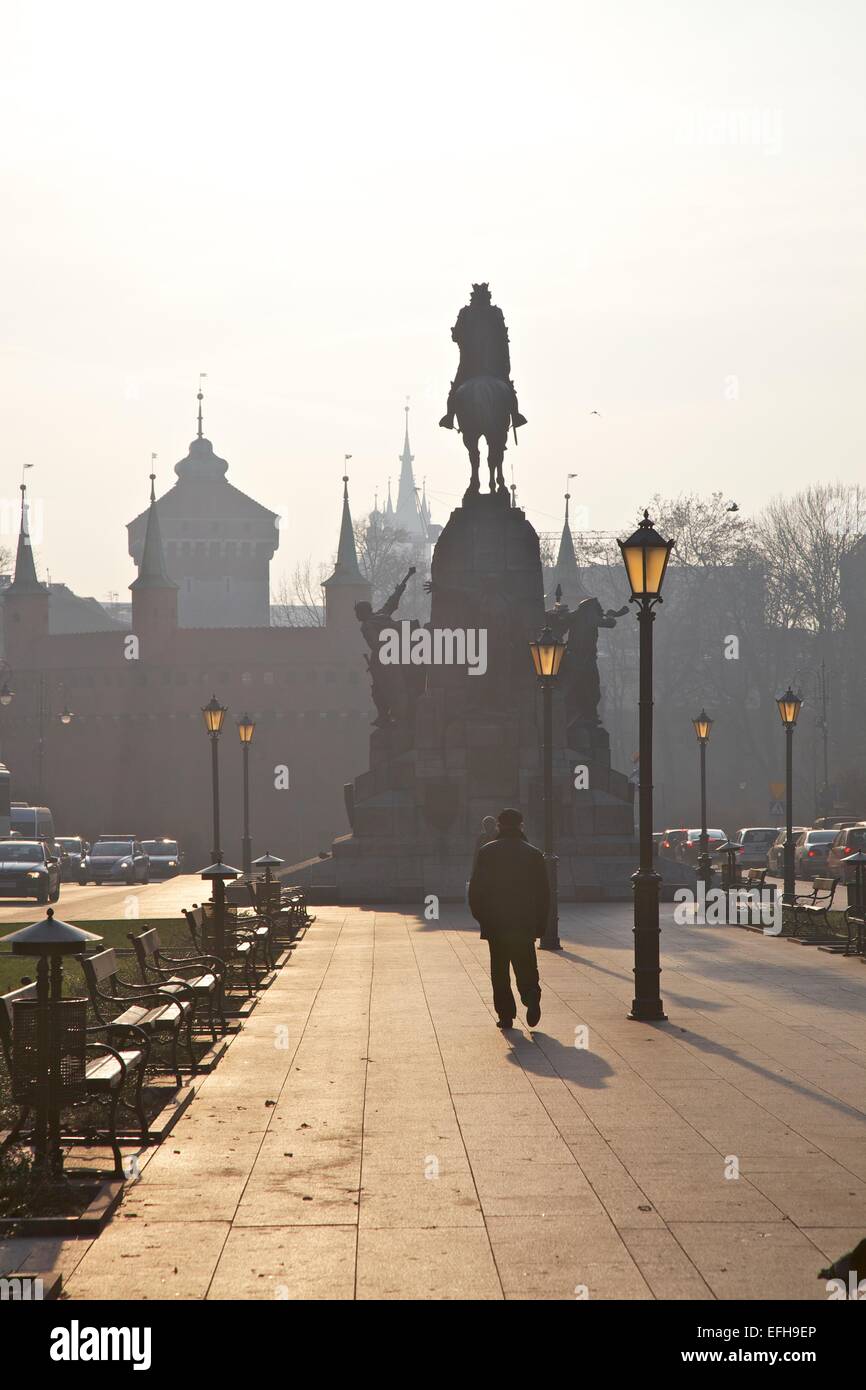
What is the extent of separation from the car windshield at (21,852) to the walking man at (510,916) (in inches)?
1111

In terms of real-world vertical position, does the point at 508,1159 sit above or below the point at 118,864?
above

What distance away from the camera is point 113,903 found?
3638cm

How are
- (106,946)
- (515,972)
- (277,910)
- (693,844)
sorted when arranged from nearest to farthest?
(515,972) < (106,946) < (277,910) < (693,844)

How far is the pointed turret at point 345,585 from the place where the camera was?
85812mm

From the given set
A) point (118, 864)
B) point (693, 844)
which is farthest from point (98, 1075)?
point (693, 844)

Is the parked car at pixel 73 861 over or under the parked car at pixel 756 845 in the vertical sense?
under

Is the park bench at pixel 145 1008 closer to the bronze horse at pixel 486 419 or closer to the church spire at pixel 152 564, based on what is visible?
the bronze horse at pixel 486 419

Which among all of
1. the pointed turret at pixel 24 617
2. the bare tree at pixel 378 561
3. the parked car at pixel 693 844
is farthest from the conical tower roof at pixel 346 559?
the parked car at pixel 693 844

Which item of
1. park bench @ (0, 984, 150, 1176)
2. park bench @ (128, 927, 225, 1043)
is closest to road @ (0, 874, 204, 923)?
park bench @ (128, 927, 225, 1043)

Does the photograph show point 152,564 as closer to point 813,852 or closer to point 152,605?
point 152,605

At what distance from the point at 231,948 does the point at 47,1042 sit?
10.2 m

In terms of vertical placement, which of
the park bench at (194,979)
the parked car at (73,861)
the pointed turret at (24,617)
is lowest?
the parked car at (73,861)

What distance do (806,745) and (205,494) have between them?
53.4 metres

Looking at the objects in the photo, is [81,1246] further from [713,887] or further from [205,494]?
[205,494]
